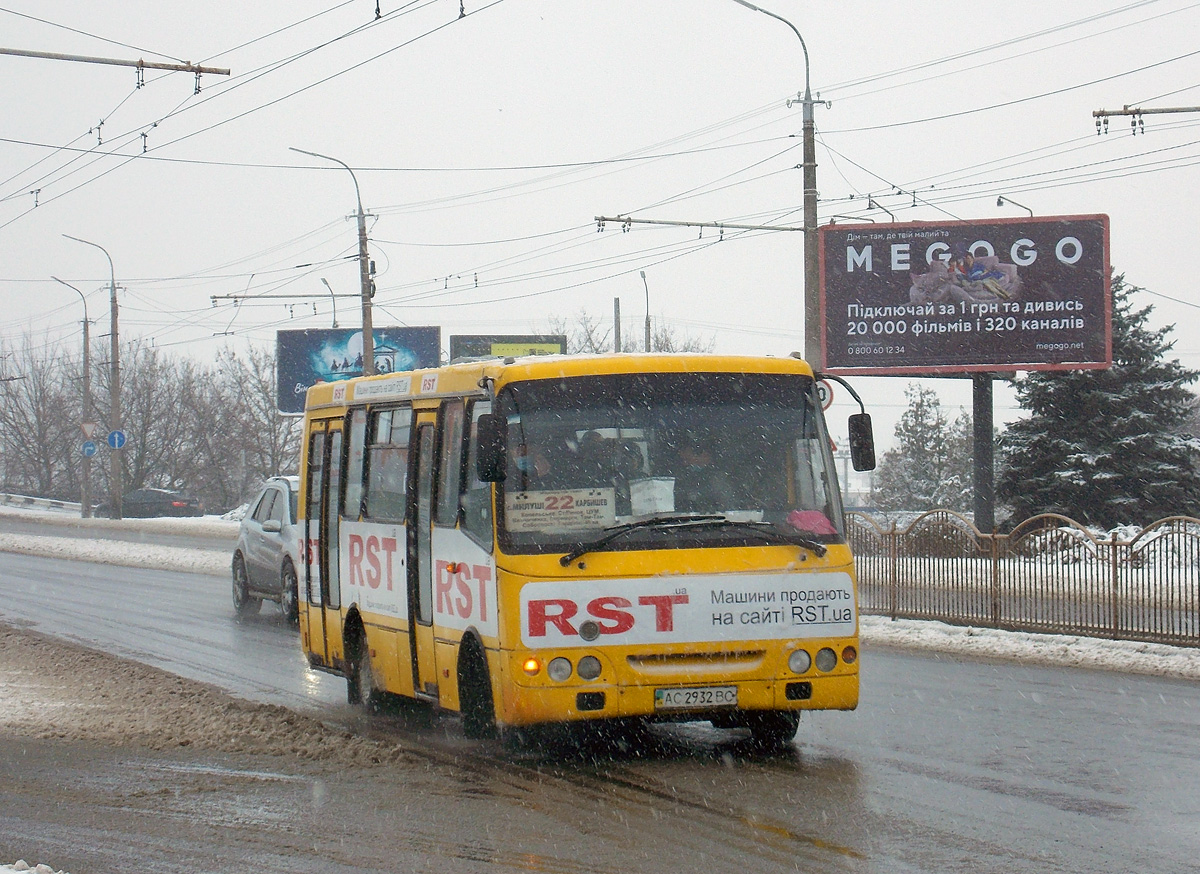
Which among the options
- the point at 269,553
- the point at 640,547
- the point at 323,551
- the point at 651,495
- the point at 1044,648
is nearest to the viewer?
the point at 640,547

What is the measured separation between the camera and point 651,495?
8953mm

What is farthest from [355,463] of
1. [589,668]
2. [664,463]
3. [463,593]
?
[589,668]

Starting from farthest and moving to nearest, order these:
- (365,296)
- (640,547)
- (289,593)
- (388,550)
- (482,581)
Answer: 1. (365,296)
2. (289,593)
3. (388,550)
4. (482,581)
5. (640,547)

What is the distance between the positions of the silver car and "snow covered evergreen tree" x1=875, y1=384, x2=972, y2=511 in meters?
47.8

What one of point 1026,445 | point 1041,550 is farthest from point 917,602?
point 1026,445

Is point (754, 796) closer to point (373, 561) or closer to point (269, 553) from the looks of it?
point (373, 561)

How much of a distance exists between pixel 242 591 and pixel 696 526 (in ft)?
44.7

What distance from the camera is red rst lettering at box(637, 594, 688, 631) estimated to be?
28.3 ft

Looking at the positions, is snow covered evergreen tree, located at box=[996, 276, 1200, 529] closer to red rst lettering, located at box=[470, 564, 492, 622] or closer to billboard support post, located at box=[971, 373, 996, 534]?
billboard support post, located at box=[971, 373, 996, 534]

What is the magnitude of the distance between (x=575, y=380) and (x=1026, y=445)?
106 feet

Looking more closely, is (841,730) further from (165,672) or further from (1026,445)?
(1026,445)

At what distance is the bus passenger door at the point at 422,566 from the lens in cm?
1017

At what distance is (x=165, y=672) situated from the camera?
13.5 metres

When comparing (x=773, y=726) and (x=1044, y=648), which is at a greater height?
(x=773, y=726)
